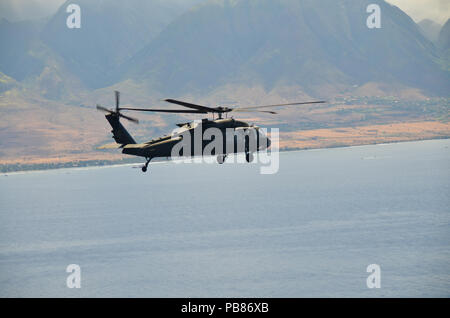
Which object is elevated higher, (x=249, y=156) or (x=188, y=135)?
(x=188, y=135)

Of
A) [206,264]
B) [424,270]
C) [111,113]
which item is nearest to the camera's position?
[111,113]

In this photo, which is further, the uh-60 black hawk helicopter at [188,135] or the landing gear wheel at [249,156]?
the uh-60 black hawk helicopter at [188,135]

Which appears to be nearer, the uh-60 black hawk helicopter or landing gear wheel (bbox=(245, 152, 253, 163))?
landing gear wheel (bbox=(245, 152, 253, 163))

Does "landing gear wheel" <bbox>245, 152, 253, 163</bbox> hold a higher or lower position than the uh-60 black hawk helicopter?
lower

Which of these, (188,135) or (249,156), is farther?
(249,156)

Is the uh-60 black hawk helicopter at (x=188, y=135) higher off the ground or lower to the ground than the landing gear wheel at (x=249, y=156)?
higher
